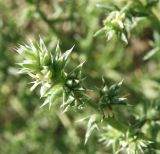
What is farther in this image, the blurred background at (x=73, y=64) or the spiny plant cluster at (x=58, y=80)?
the blurred background at (x=73, y=64)

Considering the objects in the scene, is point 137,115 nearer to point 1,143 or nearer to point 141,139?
point 141,139

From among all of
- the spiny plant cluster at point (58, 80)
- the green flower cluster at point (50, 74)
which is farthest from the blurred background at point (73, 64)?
the green flower cluster at point (50, 74)

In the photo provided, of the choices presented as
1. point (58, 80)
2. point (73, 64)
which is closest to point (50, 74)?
point (58, 80)

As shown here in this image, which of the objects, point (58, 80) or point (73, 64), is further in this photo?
point (73, 64)

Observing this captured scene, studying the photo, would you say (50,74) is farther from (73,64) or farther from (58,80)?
(73,64)

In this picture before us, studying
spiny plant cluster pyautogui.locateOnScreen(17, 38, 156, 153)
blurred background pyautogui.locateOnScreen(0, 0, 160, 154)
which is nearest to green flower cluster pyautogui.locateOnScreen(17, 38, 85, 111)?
spiny plant cluster pyautogui.locateOnScreen(17, 38, 156, 153)

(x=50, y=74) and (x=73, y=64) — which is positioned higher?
(x=50, y=74)

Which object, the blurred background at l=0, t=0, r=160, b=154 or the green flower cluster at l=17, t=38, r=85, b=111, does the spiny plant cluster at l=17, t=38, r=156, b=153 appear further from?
the blurred background at l=0, t=0, r=160, b=154

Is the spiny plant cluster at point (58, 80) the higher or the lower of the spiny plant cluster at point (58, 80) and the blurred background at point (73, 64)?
the higher

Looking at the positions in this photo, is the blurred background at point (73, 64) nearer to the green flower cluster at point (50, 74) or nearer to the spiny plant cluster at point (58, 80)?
the spiny plant cluster at point (58, 80)
